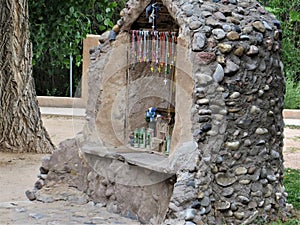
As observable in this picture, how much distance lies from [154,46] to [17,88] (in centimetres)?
401

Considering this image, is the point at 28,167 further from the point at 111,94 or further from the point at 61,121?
the point at 61,121

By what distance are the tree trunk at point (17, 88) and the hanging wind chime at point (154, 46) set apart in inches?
142

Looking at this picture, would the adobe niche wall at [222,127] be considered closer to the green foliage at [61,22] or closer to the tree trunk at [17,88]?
the tree trunk at [17,88]

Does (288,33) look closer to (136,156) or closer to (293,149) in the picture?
(293,149)

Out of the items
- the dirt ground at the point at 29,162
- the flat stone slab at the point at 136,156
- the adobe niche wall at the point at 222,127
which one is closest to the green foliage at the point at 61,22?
the dirt ground at the point at 29,162

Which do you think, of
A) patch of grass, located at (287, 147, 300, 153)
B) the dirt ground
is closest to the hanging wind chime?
the dirt ground

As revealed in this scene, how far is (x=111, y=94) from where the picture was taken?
6.48 metres

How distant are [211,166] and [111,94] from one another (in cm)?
172

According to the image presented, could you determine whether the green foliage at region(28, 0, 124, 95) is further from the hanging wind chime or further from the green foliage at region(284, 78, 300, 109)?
the green foliage at region(284, 78, 300, 109)

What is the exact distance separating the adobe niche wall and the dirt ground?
6.82 ft

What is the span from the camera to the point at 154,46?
6379 mm

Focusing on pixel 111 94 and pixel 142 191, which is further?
pixel 111 94

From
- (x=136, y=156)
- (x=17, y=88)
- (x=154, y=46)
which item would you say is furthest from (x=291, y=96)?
(x=136, y=156)

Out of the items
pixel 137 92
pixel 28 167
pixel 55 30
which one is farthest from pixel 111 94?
pixel 55 30
